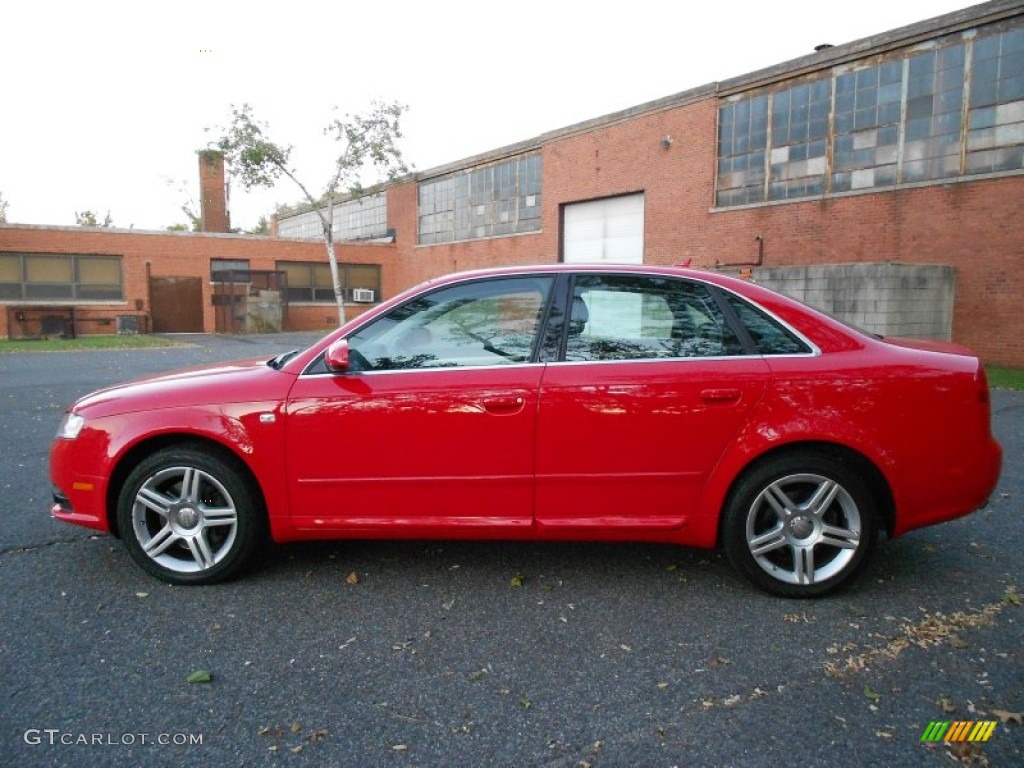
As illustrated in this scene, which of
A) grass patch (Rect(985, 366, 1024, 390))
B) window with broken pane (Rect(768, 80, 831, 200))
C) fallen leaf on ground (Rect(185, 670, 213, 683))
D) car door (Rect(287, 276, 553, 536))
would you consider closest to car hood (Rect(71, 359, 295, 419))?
car door (Rect(287, 276, 553, 536))

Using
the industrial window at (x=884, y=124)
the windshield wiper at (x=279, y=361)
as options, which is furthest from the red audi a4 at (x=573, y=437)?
the industrial window at (x=884, y=124)

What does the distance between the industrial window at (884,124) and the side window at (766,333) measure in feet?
47.6

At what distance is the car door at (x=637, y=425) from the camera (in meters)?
3.27

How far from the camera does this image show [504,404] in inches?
130

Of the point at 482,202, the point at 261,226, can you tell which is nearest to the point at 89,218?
the point at 261,226

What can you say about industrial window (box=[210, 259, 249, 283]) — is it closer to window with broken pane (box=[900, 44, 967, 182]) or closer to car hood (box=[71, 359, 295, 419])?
window with broken pane (box=[900, 44, 967, 182])

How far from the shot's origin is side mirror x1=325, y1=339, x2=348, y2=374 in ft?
10.9

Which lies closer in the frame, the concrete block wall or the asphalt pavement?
the asphalt pavement

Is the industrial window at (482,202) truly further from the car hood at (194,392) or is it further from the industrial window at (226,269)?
the car hood at (194,392)

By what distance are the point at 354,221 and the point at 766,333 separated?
39545 mm

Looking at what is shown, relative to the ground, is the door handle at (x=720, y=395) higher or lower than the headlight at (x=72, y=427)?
higher

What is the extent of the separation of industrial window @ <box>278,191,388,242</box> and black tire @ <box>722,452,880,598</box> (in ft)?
111

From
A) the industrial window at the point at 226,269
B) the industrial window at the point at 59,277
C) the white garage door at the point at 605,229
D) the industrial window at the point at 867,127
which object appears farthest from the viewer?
the industrial window at the point at 226,269

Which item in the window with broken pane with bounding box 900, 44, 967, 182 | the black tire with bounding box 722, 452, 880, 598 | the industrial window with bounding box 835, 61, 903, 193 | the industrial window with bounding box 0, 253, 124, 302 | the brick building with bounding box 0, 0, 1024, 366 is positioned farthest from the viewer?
the industrial window with bounding box 0, 253, 124, 302
